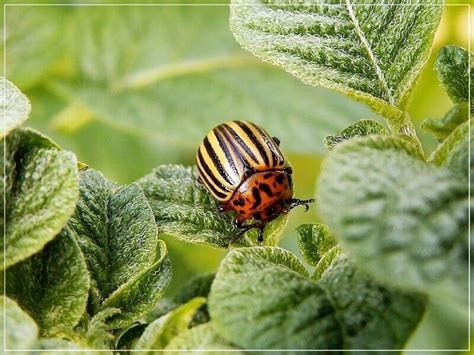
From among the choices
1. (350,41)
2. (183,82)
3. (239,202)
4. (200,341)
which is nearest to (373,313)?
(200,341)

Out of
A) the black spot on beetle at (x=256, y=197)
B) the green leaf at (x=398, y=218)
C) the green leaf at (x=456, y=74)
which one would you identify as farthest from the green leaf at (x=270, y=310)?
the black spot on beetle at (x=256, y=197)

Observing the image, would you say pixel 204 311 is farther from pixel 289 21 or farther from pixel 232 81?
pixel 232 81

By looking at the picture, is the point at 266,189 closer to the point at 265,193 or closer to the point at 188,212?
the point at 265,193

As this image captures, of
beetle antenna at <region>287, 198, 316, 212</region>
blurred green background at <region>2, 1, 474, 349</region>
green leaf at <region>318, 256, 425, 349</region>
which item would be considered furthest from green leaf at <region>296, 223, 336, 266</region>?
blurred green background at <region>2, 1, 474, 349</region>

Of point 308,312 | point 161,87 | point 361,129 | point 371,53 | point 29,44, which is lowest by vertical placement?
point 161,87

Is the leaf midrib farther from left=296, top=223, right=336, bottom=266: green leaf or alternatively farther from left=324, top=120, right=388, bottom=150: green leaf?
left=296, top=223, right=336, bottom=266: green leaf

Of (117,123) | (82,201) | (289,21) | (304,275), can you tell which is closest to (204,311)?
(304,275)

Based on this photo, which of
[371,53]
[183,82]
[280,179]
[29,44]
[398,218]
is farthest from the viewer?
[183,82]

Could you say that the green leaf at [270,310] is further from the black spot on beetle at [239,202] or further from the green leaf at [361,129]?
the black spot on beetle at [239,202]
